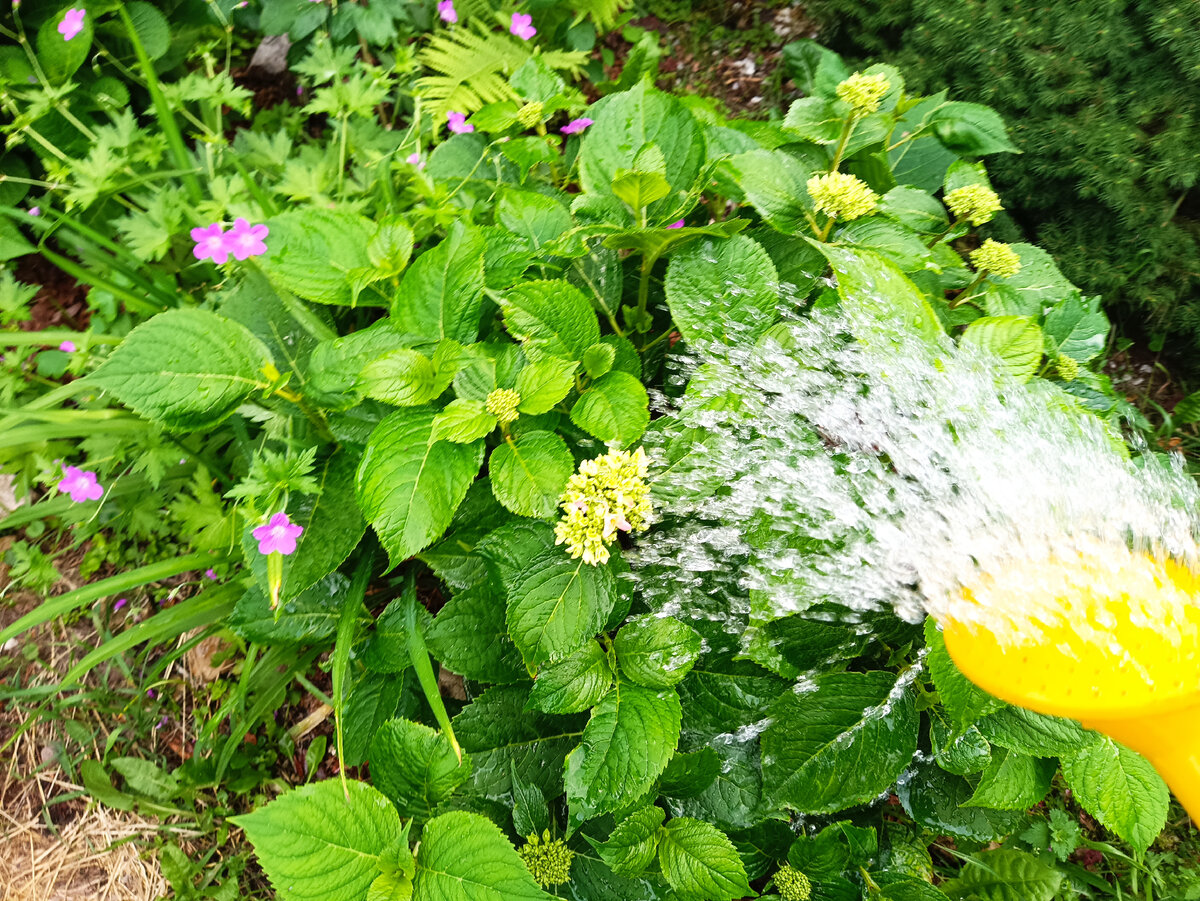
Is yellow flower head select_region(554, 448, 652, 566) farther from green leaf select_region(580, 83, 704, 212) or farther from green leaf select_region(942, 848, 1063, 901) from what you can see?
green leaf select_region(942, 848, 1063, 901)

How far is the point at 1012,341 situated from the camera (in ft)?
3.95

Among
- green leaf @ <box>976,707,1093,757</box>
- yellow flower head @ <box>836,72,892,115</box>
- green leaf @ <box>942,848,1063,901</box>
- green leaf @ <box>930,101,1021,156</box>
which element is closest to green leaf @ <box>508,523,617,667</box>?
green leaf @ <box>976,707,1093,757</box>

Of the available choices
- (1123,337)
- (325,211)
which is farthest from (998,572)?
(1123,337)

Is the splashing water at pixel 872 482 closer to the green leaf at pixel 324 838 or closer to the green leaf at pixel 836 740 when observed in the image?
the green leaf at pixel 836 740

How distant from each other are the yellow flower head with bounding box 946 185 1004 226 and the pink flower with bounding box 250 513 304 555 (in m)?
1.32

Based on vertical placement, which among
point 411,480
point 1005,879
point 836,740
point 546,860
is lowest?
point 1005,879

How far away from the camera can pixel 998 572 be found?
0.99m

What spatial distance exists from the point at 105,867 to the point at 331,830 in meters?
1.13

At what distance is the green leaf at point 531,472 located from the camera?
3.42ft

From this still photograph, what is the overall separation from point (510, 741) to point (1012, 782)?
0.84 metres

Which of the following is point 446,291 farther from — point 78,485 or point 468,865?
point 78,485

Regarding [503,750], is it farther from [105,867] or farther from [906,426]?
[105,867]

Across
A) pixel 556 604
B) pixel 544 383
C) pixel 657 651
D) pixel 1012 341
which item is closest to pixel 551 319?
pixel 544 383

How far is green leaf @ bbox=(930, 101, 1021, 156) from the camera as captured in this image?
1423 millimetres
